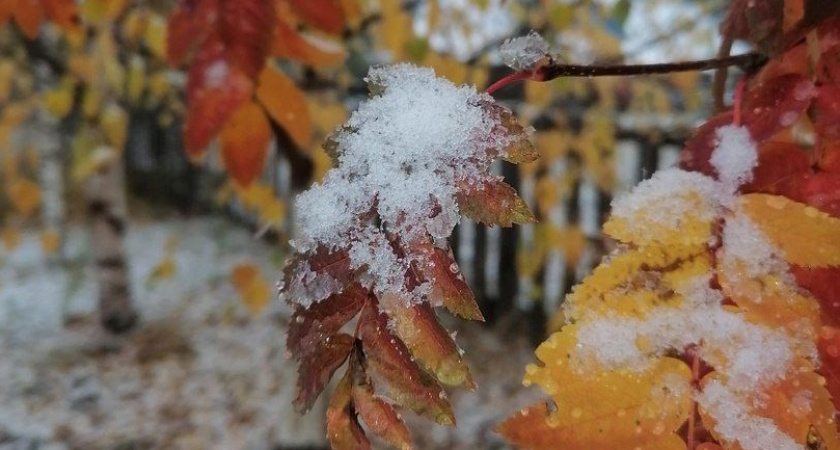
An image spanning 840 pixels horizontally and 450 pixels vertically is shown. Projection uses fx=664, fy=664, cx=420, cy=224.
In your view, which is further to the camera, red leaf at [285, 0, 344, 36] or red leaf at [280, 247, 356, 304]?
red leaf at [285, 0, 344, 36]

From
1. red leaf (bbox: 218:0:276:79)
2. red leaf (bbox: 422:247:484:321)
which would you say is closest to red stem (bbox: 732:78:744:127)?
red leaf (bbox: 422:247:484:321)

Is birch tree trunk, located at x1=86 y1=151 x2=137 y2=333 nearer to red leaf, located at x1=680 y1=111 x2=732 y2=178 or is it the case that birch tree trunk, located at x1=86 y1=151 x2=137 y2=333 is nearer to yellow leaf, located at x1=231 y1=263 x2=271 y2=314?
yellow leaf, located at x1=231 y1=263 x2=271 y2=314

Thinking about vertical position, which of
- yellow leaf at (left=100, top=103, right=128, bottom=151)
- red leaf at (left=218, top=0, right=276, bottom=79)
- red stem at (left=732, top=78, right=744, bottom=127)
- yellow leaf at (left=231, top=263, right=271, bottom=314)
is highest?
yellow leaf at (left=100, top=103, right=128, bottom=151)

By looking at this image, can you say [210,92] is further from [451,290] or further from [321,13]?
[451,290]

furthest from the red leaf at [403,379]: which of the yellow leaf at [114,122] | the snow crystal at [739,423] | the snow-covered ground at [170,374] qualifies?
the yellow leaf at [114,122]

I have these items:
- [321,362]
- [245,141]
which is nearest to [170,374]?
[245,141]

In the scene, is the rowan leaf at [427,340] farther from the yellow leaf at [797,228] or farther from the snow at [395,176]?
the yellow leaf at [797,228]
